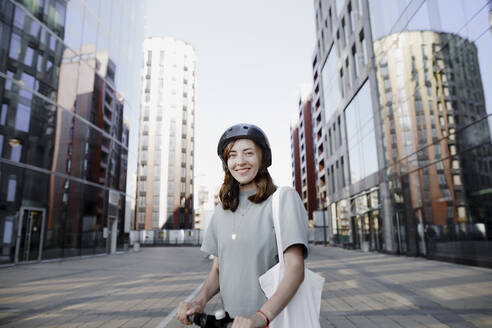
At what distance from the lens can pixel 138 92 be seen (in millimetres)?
30312

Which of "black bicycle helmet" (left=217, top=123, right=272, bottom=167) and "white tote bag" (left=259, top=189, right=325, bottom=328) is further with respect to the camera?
"black bicycle helmet" (left=217, top=123, right=272, bottom=167)

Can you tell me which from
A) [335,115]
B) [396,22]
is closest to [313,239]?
[335,115]

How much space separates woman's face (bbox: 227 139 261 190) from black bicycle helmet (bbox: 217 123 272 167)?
0.03m

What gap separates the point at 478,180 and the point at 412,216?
5.92m

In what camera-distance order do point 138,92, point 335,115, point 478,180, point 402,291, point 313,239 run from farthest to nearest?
1. point 313,239
2. point 335,115
3. point 138,92
4. point 478,180
5. point 402,291

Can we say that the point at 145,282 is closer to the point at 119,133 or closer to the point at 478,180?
the point at 478,180

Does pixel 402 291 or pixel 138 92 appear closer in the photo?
pixel 402 291

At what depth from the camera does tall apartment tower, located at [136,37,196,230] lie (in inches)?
2584

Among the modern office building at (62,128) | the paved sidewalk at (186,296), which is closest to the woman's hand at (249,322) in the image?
the paved sidewalk at (186,296)

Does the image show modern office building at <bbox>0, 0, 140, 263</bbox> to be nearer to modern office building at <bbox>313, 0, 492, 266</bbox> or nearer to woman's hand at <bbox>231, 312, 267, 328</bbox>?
woman's hand at <bbox>231, 312, 267, 328</bbox>

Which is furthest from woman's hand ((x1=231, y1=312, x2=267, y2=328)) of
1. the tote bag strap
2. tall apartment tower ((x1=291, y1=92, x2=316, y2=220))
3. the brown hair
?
tall apartment tower ((x1=291, y1=92, x2=316, y2=220))

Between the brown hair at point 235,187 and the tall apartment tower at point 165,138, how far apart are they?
2571 inches

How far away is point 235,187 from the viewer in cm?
176

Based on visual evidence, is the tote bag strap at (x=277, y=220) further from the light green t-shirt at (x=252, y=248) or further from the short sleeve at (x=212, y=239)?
the short sleeve at (x=212, y=239)
